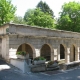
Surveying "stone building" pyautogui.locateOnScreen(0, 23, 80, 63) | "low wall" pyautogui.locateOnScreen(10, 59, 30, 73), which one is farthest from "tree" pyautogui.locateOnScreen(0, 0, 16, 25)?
"low wall" pyautogui.locateOnScreen(10, 59, 30, 73)

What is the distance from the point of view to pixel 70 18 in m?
37.1

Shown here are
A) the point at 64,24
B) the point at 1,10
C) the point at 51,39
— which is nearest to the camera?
the point at 51,39

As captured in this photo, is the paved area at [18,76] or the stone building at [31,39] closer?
the paved area at [18,76]

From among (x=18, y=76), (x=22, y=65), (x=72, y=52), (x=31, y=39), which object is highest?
(x=31, y=39)

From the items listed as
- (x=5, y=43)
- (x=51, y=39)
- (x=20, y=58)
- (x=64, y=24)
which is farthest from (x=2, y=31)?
(x=64, y=24)

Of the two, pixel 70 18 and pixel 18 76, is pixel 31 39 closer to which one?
pixel 18 76

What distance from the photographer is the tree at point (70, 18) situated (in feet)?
117

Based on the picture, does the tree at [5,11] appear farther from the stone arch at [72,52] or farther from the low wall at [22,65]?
the low wall at [22,65]

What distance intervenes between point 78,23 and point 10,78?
27.3 meters

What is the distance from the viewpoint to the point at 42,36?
1906 centimetres

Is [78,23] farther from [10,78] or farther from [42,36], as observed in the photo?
[10,78]

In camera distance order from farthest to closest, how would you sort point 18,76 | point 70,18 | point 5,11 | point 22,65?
point 70,18, point 5,11, point 22,65, point 18,76

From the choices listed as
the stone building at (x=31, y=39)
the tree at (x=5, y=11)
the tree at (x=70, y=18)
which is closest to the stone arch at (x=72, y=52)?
the stone building at (x=31, y=39)

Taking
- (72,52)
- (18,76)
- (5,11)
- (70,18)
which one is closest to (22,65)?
(18,76)
